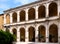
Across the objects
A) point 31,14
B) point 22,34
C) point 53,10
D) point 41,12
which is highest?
point 53,10

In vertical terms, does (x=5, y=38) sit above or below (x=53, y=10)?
below

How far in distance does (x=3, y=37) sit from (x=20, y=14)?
6.96 m

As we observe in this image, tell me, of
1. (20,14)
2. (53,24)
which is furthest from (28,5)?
(53,24)

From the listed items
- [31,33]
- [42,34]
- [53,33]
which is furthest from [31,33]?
[53,33]

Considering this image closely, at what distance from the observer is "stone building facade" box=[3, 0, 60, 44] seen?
3803cm

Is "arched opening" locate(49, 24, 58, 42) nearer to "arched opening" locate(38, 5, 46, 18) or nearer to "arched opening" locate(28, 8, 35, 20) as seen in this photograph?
"arched opening" locate(38, 5, 46, 18)

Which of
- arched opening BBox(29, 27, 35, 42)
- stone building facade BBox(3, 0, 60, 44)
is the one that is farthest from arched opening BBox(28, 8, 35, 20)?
arched opening BBox(29, 27, 35, 42)

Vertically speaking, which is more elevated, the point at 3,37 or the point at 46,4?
the point at 46,4

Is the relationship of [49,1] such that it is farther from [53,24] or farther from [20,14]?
[20,14]

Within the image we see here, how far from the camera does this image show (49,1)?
3803 cm

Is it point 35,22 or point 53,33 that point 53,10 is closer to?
point 35,22

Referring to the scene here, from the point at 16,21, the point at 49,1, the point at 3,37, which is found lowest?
the point at 3,37

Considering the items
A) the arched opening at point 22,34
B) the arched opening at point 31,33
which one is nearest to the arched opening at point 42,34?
the arched opening at point 31,33

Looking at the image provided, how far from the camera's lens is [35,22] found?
40.4 m
